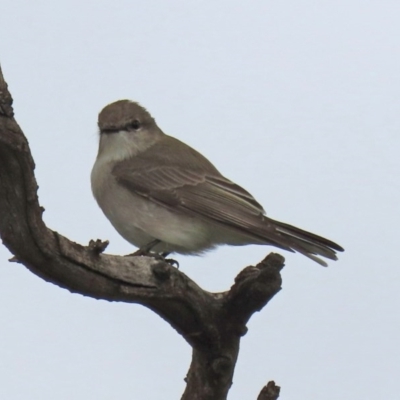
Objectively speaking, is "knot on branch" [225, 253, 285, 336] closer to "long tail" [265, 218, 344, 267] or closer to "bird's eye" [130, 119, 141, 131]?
"long tail" [265, 218, 344, 267]

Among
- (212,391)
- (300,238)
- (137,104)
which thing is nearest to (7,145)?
(212,391)

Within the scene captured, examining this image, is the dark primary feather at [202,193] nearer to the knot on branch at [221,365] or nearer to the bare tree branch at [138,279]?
the bare tree branch at [138,279]

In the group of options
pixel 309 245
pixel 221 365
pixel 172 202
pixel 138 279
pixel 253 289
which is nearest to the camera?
pixel 138 279

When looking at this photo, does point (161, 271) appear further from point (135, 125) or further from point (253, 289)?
point (135, 125)

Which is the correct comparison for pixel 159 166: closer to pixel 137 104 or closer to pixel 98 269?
pixel 137 104

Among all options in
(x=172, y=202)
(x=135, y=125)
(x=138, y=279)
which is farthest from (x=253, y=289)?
(x=135, y=125)

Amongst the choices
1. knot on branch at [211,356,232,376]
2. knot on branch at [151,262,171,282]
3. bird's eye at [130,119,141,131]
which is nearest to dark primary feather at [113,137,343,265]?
bird's eye at [130,119,141,131]
